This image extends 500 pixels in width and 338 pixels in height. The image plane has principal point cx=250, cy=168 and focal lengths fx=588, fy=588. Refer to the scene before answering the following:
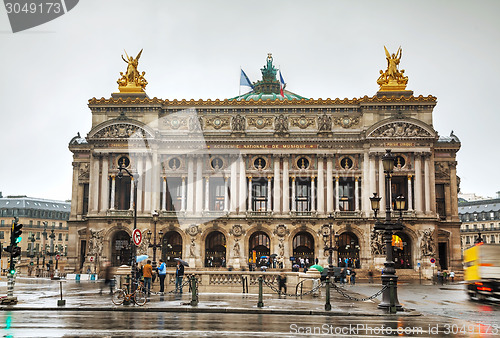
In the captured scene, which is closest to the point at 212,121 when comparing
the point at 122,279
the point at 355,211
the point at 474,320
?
the point at 355,211

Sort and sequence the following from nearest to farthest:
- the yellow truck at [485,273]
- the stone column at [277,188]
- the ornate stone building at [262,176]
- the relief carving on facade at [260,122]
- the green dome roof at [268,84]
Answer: the yellow truck at [485,273] → the ornate stone building at [262,176] → the stone column at [277,188] → the relief carving on facade at [260,122] → the green dome roof at [268,84]

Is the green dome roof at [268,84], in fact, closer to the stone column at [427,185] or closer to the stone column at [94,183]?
the stone column at [94,183]

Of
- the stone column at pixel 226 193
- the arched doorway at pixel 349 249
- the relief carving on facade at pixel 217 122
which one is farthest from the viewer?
the relief carving on facade at pixel 217 122

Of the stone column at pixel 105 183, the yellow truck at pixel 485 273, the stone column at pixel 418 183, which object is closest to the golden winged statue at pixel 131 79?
the stone column at pixel 105 183

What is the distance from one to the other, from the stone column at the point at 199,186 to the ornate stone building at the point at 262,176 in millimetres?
127

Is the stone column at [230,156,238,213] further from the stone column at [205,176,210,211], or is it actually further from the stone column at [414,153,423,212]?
the stone column at [414,153,423,212]

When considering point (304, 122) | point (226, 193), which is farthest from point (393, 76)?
point (226, 193)

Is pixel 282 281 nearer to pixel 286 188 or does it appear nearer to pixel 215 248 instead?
pixel 286 188

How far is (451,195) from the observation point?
7825 cm

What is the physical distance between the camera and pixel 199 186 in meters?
74.4

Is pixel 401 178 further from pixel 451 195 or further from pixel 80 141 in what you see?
pixel 80 141

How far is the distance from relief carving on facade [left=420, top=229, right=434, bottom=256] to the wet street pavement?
35952mm

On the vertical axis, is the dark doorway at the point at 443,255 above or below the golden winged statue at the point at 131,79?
below

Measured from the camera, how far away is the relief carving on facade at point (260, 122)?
75.4m
